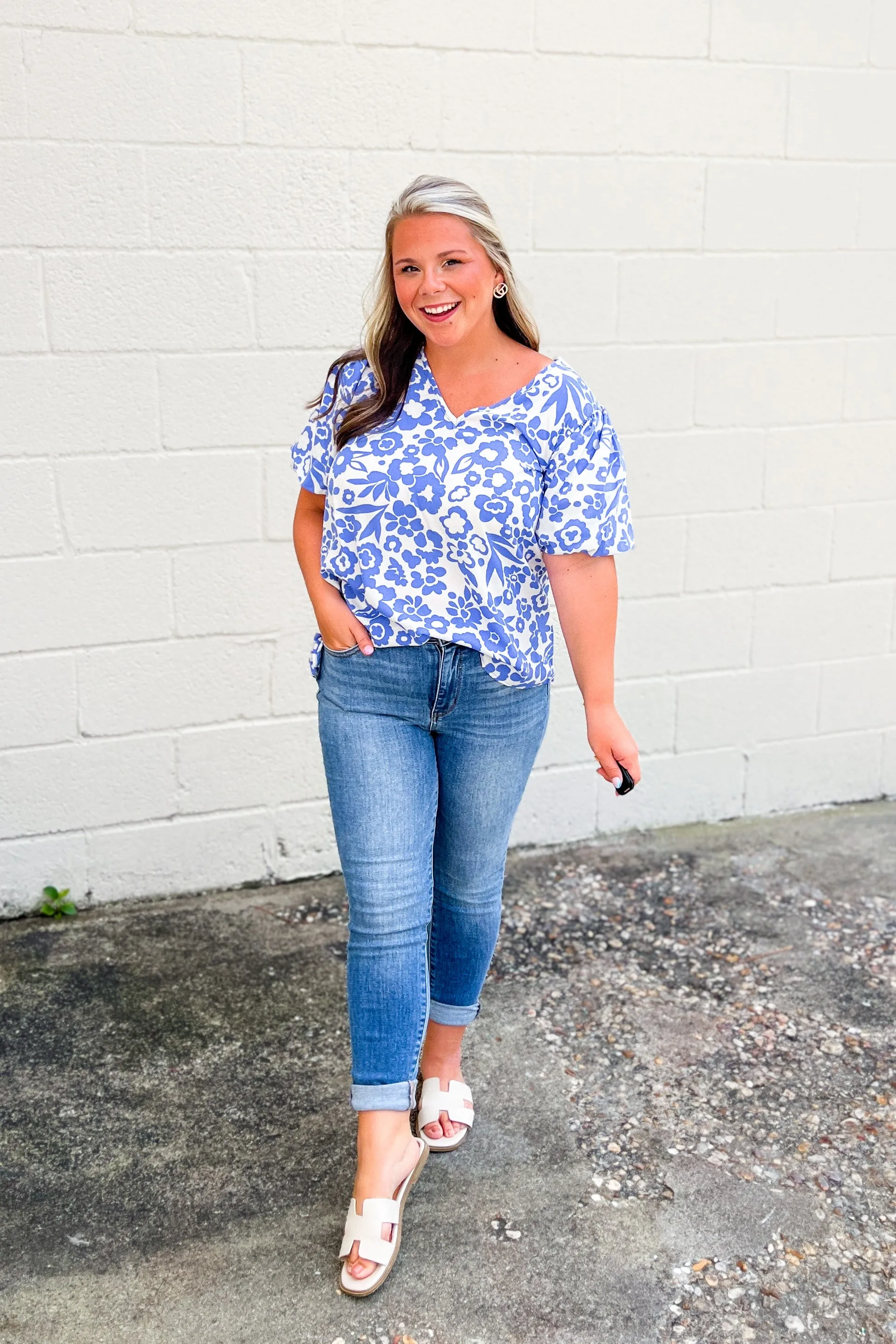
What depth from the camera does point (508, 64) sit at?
3.24 metres

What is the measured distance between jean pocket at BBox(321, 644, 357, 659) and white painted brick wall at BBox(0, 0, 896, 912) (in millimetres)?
1197

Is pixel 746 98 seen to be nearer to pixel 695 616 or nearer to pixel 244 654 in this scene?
pixel 695 616

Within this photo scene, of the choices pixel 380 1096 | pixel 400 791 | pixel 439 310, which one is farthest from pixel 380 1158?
pixel 439 310

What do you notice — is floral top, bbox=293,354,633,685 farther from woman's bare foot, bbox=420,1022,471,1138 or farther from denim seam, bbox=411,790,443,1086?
woman's bare foot, bbox=420,1022,471,1138

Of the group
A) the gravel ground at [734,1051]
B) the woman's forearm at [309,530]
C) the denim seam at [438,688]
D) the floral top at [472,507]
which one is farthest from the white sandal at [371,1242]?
the woman's forearm at [309,530]

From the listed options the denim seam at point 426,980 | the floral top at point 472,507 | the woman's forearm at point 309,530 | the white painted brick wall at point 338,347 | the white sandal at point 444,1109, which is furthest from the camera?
the white painted brick wall at point 338,347

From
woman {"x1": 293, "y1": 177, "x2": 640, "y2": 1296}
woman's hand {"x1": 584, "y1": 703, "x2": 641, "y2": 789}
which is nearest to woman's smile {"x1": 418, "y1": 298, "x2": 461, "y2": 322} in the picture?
woman {"x1": 293, "y1": 177, "x2": 640, "y2": 1296}

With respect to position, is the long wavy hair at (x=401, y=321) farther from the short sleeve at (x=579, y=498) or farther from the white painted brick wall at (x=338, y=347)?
the white painted brick wall at (x=338, y=347)

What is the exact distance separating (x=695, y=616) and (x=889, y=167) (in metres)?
1.37

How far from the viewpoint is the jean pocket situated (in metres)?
2.16

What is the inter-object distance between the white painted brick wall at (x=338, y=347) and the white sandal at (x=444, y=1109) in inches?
46.7

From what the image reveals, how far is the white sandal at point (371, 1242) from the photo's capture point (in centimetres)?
210

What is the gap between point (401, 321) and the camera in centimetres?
218

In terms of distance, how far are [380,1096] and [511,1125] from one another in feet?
1.60
